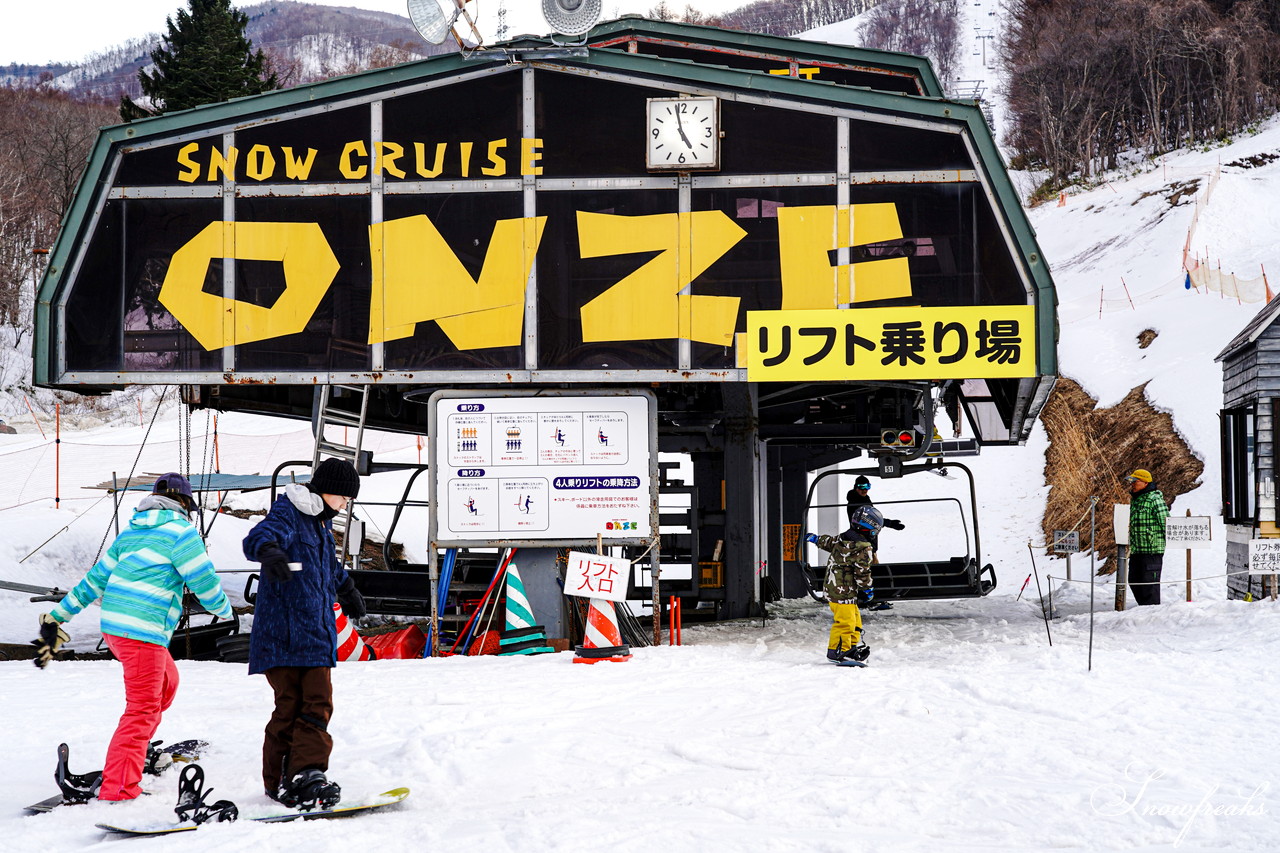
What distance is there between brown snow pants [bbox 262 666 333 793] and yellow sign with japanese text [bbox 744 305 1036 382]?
6878 millimetres

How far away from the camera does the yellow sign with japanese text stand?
1155 centimetres

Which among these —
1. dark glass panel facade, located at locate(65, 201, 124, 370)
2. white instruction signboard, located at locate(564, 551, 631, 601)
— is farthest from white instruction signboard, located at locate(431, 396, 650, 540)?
dark glass panel facade, located at locate(65, 201, 124, 370)

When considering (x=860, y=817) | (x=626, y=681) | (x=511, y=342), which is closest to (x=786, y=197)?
(x=511, y=342)

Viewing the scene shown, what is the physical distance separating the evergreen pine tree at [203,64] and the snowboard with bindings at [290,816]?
41.4 meters

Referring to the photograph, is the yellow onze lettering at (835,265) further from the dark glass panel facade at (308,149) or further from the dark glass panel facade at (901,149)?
the dark glass panel facade at (308,149)

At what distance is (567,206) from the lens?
12039 mm

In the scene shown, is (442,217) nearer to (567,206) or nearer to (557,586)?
(567,206)

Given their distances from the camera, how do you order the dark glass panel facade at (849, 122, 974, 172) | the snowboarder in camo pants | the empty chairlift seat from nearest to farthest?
the snowboarder in camo pants → the dark glass panel facade at (849, 122, 974, 172) → the empty chairlift seat

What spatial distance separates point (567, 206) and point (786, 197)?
90.2 inches

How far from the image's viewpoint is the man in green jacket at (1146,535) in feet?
46.3

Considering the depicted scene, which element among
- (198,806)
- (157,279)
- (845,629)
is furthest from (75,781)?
(157,279)

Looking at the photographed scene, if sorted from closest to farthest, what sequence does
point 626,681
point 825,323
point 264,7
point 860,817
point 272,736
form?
1. point 860,817
2. point 272,736
3. point 626,681
4. point 825,323
5. point 264,7

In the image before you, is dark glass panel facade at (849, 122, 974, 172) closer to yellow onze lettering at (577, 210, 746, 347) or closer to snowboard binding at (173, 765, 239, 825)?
yellow onze lettering at (577, 210, 746, 347)

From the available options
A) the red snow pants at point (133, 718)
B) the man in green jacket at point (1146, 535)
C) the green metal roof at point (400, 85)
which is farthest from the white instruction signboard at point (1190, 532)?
the red snow pants at point (133, 718)
